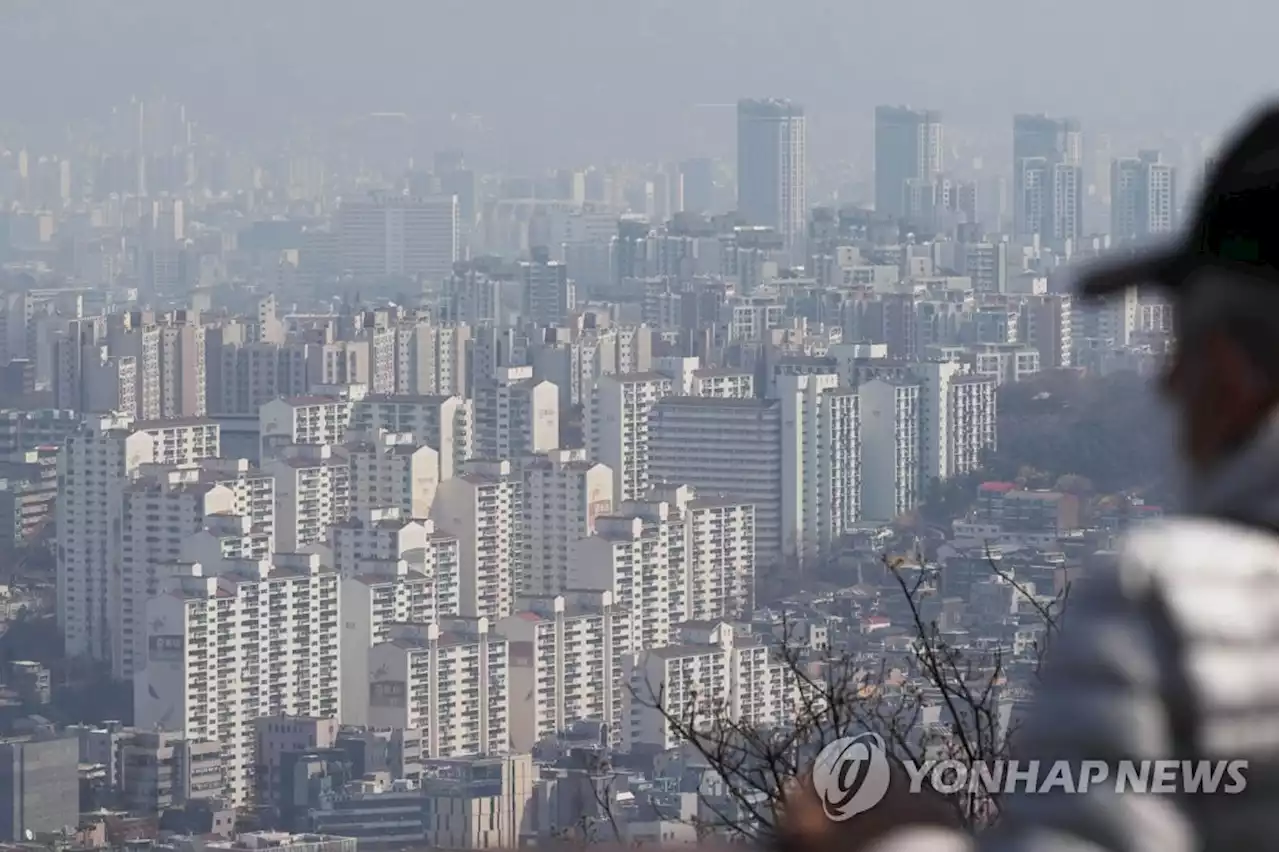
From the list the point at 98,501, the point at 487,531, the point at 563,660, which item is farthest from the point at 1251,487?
the point at 98,501

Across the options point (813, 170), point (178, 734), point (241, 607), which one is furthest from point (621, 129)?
point (178, 734)

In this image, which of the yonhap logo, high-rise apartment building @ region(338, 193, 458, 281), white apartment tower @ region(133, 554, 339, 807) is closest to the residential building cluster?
white apartment tower @ region(133, 554, 339, 807)

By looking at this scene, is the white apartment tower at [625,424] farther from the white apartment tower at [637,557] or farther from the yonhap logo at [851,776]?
the yonhap logo at [851,776]

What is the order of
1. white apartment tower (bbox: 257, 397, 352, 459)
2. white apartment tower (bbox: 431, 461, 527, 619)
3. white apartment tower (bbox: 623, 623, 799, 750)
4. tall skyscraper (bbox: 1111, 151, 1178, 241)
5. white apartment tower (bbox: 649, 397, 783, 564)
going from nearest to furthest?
white apartment tower (bbox: 623, 623, 799, 750) → tall skyscraper (bbox: 1111, 151, 1178, 241) → white apartment tower (bbox: 431, 461, 527, 619) → white apartment tower (bbox: 649, 397, 783, 564) → white apartment tower (bbox: 257, 397, 352, 459)

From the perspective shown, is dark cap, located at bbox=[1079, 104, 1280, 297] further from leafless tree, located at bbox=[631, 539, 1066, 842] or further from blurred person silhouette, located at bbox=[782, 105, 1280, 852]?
leafless tree, located at bbox=[631, 539, 1066, 842]

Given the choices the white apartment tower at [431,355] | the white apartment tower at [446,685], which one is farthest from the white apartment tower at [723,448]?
the white apartment tower at [431,355]
